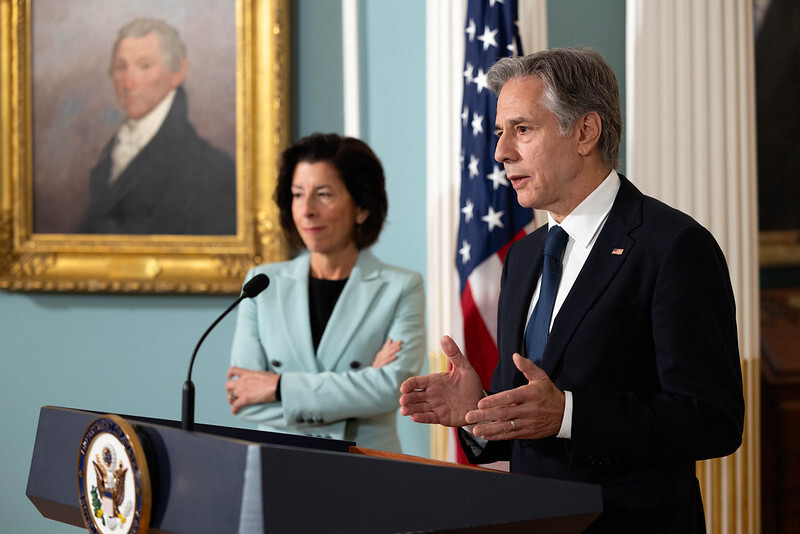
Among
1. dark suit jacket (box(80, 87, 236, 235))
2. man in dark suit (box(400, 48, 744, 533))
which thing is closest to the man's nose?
man in dark suit (box(400, 48, 744, 533))

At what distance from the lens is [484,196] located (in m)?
4.02

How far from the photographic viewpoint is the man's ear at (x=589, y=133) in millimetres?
2025

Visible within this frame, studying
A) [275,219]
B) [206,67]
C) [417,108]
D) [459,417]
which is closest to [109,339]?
[275,219]

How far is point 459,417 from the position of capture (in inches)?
73.3

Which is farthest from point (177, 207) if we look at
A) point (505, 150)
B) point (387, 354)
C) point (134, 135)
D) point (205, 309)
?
point (505, 150)

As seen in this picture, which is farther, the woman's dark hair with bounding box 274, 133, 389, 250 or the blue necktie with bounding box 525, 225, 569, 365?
the woman's dark hair with bounding box 274, 133, 389, 250

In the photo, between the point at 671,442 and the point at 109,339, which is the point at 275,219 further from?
the point at 671,442

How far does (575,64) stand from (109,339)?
372cm

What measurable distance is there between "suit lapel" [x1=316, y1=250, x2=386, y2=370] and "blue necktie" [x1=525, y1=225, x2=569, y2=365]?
1.30 meters

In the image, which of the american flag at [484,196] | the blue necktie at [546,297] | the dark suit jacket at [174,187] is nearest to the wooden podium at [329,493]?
the blue necktie at [546,297]

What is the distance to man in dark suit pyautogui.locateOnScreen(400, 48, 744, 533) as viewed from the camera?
1.63m

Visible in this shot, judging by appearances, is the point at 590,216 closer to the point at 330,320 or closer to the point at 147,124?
the point at 330,320

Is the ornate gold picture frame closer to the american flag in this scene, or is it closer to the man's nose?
the american flag

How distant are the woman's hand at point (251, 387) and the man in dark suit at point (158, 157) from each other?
5.85 ft
